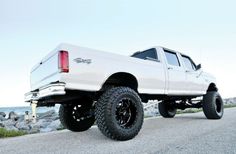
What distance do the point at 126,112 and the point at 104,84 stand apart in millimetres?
703

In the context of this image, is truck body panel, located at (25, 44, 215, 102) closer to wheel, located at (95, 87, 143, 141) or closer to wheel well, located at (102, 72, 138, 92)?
wheel well, located at (102, 72, 138, 92)

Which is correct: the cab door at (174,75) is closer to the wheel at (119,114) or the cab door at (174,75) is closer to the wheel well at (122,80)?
the wheel well at (122,80)

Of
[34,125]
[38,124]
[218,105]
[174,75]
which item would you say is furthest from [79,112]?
[38,124]

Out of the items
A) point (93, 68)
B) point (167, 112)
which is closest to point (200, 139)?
point (93, 68)

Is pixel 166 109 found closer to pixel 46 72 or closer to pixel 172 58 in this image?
pixel 172 58

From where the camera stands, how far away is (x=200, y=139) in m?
3.43

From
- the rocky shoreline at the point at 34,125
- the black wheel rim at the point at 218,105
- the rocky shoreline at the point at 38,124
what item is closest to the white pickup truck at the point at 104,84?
the rocky shoreline at the point at 38,124

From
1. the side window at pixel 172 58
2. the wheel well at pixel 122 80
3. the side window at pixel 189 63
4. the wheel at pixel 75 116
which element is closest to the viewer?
the wheel well at pixel 122 80

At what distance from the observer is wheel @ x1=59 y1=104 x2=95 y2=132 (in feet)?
16.4

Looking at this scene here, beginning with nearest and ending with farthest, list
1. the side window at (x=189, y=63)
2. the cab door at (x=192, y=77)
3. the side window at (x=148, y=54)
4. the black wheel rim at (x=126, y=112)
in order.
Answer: the black wheel rim at (x=126, y=112)
the side window at (x=148, y=54)
the cab door at (x=192, y=77)
the side window at (x=189, y=63)

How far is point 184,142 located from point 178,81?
8.88 ft

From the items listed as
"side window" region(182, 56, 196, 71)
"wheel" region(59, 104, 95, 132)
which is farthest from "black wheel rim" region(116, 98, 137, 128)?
"side window" region(182, 56, 196, 71)

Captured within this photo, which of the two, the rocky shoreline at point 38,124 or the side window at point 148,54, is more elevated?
the side window at point 148,54

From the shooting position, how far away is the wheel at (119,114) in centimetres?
356
